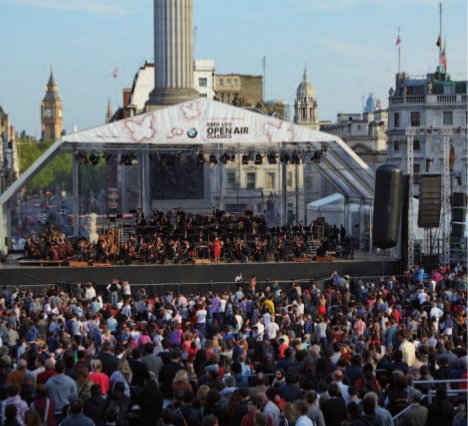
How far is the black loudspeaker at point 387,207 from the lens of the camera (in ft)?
75.8

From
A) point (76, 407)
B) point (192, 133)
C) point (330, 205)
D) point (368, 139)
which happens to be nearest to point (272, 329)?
point (76, 407)

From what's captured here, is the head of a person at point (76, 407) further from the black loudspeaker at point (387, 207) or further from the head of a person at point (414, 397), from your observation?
the black loudspeaker at point (387, 207)

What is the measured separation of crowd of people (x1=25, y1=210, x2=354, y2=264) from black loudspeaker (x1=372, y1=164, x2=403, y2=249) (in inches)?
413

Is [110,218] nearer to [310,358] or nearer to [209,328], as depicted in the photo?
[209,328]

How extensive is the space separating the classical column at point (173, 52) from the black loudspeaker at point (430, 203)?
18.2 m

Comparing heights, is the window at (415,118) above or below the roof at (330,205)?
A: above

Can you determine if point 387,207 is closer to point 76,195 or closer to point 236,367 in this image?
point 236,367

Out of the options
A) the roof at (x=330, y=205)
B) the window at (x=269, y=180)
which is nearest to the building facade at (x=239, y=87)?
the window at (x=269, y=180)

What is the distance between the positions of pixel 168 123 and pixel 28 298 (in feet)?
38.9

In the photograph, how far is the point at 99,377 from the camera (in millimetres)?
13883

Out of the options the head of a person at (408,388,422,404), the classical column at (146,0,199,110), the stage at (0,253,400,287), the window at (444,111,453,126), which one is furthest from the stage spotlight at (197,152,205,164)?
the window at (444,111,453,126)

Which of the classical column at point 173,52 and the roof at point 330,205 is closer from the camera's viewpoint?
the classical column at point 173,52

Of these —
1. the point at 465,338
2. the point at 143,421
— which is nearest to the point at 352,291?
the point at 465,338

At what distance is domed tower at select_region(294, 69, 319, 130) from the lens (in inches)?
4688
